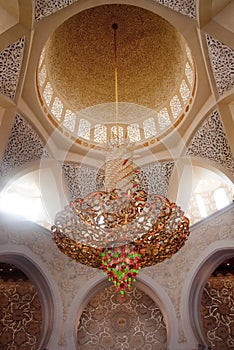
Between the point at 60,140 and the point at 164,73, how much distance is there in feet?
10.2

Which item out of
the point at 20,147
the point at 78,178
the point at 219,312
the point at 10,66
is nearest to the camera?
the point at 10,66

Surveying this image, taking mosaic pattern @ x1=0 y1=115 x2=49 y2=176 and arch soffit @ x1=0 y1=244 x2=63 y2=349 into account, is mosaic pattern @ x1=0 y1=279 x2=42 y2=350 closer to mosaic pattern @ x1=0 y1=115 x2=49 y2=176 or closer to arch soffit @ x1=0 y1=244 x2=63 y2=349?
arch soffit @ x1=0 y1=244 x2=63 y2=349

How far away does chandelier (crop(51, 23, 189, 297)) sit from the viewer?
4836mm

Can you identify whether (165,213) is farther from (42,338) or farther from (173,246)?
(42,338)

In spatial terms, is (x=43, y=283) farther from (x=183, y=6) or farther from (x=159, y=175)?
(x=183, y=6)

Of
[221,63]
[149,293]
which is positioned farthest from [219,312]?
[221,63]

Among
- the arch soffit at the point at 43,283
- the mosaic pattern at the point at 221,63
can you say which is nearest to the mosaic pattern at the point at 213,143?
the mosaic pattern at the point at 221,63

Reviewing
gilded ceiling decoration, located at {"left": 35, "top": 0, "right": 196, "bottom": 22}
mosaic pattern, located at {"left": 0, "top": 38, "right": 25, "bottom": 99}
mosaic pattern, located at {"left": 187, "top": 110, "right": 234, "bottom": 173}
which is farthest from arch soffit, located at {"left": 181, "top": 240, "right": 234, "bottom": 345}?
mosaic pattern, located at {"left": 0, "top": 38, "right": 25, "bottom": 99}

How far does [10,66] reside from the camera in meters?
6.40

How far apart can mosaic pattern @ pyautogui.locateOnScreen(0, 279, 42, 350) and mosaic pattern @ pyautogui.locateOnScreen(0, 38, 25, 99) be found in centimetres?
517

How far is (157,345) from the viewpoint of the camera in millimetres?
8594

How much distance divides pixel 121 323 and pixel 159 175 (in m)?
3.80

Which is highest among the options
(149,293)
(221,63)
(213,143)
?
(221,63)

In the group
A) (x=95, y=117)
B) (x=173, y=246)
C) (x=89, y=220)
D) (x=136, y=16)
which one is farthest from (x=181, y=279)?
(x=136, y=16)
